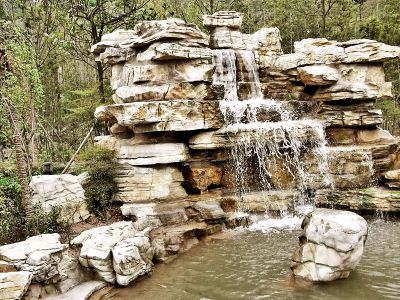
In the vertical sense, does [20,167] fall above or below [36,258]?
above

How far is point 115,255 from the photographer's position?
7.29 metres

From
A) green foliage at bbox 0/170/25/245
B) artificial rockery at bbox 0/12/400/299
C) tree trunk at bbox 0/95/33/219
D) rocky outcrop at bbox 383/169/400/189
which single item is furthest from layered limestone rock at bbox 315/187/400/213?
green foliage at bbox 0/170/25/245

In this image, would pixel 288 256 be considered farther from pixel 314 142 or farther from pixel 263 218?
pixel 314 142

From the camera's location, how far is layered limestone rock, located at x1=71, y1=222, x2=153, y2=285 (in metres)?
7.28

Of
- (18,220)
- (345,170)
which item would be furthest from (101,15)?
(345,170)

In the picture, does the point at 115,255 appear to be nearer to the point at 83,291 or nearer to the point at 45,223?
the point at 83,291

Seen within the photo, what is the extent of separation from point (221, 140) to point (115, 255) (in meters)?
5.22

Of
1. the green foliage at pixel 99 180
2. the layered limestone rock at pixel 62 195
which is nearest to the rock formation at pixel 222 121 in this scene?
the green foliage at pixel 99 180

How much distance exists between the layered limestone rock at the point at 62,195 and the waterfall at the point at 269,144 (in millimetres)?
4710

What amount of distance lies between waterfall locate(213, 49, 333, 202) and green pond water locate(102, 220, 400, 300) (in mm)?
2818

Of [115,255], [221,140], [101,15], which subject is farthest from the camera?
[101,15]

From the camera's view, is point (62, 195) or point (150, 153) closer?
point (62, 195)

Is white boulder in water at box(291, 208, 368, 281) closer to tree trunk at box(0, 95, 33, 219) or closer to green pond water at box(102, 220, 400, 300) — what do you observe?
green pond water at box(102, 220, 400, 300)

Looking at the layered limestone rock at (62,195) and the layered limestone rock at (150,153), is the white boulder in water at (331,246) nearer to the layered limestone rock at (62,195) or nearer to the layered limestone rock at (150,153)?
the layered limestone rock at (150,153)
